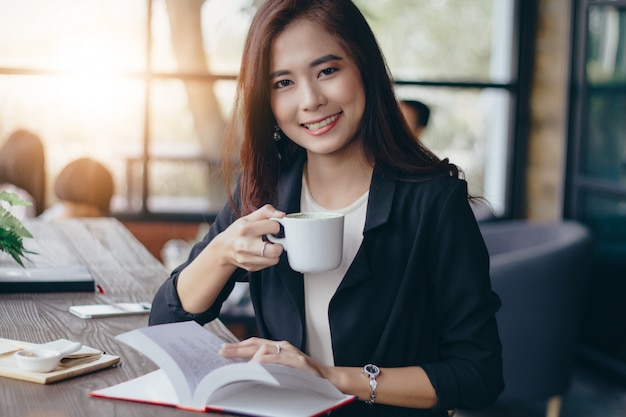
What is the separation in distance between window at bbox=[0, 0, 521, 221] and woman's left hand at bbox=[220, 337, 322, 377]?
3.44 m

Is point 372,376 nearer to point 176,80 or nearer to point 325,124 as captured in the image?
point 325,124

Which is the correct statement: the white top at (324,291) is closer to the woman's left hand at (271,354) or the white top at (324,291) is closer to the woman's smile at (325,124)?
the woman's smile at (325,124)

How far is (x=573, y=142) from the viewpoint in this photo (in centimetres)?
421

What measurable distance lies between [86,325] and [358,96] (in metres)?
0.64

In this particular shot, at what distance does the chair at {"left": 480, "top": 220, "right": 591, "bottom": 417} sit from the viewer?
3047 millimetres

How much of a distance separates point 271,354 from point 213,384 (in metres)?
0.11

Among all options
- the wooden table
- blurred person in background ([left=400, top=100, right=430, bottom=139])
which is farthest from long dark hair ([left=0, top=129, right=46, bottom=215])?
blurred person in background ([left=400, top=100, right=430, bottom=139])

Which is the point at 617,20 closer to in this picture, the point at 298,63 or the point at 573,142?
the point at 573,142

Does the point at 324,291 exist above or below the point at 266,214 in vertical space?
below

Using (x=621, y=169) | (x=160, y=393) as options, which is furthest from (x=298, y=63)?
(x=621, y=169)

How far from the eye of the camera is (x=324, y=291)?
147 cm

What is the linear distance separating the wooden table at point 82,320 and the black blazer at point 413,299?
128 mm

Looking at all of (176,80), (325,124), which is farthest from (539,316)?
(176,80)

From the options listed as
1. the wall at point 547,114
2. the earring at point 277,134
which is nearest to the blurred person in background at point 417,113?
the wall at point 547,114
